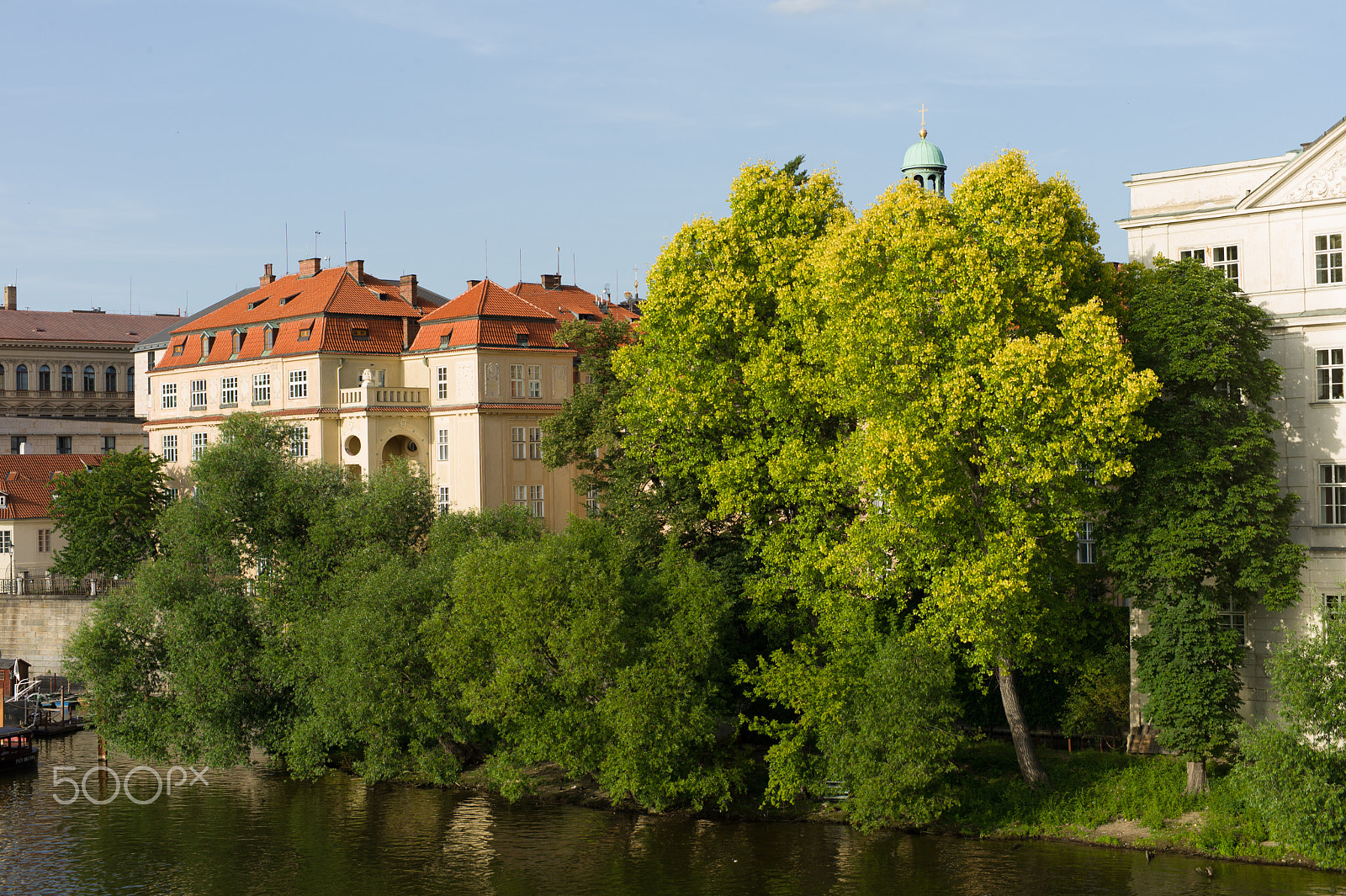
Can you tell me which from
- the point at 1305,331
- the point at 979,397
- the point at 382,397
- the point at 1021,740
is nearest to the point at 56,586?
the point at 382,397

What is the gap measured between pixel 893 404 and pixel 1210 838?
558 inches

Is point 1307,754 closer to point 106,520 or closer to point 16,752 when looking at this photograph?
point 16,752

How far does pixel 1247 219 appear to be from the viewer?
141 feet

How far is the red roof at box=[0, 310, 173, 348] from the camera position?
11762 cm

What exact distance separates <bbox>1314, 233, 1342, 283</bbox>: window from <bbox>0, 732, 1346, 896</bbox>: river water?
54.0 feet

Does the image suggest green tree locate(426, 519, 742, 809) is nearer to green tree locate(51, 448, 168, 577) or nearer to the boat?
the boat

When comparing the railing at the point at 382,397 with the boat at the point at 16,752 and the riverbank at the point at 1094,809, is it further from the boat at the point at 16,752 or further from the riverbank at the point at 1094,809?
the riverbank at the point at 1094,809

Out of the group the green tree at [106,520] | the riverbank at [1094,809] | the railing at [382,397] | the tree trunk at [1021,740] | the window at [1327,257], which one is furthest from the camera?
the green tree at [106,520]

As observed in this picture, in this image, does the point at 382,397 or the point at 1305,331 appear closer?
the point at 1305,331

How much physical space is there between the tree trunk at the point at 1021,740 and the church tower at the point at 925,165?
39.9m

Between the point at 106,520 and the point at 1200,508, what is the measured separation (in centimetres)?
5578

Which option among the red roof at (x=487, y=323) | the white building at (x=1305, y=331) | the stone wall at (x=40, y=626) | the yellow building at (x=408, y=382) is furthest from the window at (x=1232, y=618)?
the stone wall at (x=40, y=626)

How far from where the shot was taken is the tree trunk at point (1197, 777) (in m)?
40.2

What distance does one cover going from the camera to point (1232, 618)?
139 feet
